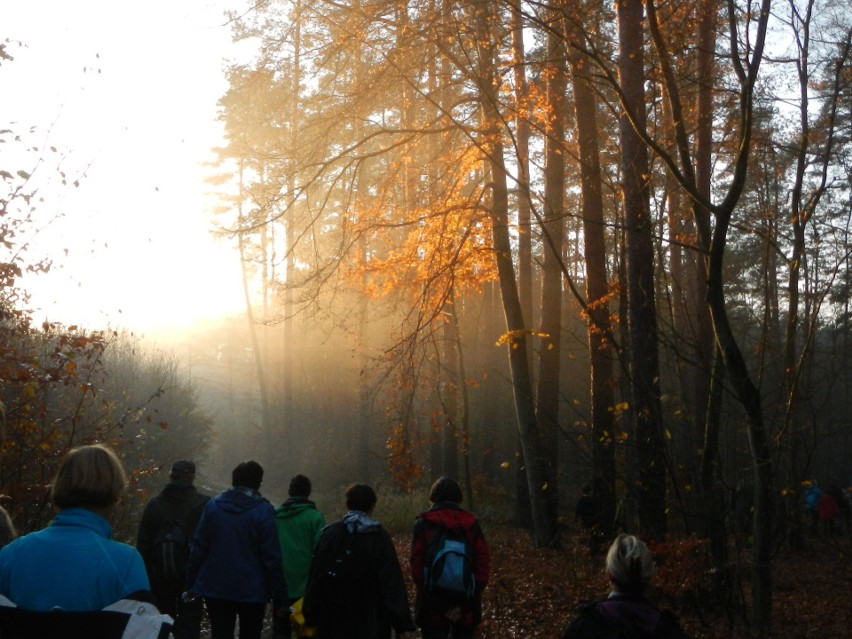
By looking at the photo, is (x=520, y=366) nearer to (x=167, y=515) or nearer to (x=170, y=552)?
(x=167, y=515)

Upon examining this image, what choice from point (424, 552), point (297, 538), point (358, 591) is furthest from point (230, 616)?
point (424, 552)

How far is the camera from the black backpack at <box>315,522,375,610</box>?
20.7ft

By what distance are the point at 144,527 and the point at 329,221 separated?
29911 millimetres

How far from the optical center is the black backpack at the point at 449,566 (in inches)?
263

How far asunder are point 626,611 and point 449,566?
10.1 feet

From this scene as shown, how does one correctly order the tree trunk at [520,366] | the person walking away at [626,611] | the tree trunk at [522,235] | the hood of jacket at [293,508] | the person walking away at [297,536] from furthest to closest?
the tree trunk at [522,235] < the tree trunk at [520,366] < the hood of jacket at [293,508] < the person walking away at [297,536] < the person walking away at [626,611]

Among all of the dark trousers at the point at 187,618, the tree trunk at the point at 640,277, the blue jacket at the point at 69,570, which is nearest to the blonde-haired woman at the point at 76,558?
the blue jacket at the point at 69,570

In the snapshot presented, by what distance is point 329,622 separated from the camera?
253 inches

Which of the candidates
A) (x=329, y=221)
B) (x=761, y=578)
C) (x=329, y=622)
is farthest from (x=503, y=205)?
(x=329, y=221)

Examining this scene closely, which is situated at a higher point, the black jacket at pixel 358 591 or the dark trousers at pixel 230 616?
the black jacket at pixel 358 591

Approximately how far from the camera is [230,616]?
7.12 meters

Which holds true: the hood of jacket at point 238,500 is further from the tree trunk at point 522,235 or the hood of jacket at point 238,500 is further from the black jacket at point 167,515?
the tree trunk at point 522,235

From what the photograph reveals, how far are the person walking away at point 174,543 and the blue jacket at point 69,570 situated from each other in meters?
4.67

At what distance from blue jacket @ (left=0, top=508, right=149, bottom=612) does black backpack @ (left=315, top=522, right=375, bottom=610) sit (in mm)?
3300
